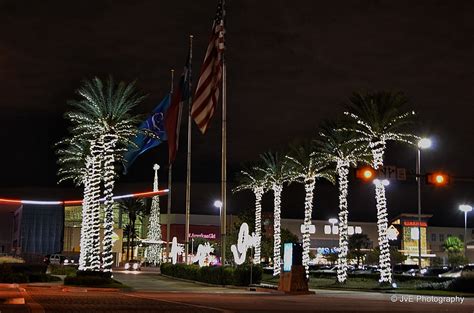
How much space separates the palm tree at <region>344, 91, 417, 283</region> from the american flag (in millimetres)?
13051

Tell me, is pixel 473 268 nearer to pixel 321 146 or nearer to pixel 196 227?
pixel 321 146

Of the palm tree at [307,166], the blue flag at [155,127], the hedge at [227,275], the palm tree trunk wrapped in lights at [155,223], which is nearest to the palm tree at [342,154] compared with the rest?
the palm tree at [307,166]

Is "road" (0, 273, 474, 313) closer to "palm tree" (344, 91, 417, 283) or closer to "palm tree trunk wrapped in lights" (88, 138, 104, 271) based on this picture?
"palm tree trunk wrapped in lights" (88, 138, 104, 271)

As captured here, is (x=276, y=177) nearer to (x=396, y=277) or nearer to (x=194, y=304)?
(x=396, y=277)

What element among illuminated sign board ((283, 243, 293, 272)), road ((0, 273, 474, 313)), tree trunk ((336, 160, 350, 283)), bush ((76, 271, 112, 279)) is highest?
tree trunk ((336, 160, 350, 283))

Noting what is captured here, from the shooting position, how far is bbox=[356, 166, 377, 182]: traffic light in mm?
30984

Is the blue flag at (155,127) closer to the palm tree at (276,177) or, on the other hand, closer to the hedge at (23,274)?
the hedge at (23,274)

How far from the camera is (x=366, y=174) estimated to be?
3109 centimetres

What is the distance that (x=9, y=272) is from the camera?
46250mm

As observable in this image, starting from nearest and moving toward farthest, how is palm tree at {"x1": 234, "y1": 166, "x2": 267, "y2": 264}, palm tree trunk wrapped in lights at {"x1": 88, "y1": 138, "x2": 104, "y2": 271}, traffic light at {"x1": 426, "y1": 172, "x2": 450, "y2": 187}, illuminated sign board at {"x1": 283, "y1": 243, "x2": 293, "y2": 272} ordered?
1. traffic light at {"x1": 426, "y1": 172, "x2": 450, "y2": 187}
2. illuminated sign board at {"x1": 283, "y1": 243, "x2": 293, "y2": 272}
3. palm tree trunk wrapped in lights at {"x1": 88, "y1": 138, "x2": 104, "y2": 271}
4. palm tree at {"x1": 234, "y1": 166, "x2": 267, "y2": 264}

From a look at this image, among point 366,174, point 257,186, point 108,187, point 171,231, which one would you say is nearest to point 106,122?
point 108,187

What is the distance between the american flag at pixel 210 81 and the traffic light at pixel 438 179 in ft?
41.6

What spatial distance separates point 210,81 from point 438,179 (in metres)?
13.8

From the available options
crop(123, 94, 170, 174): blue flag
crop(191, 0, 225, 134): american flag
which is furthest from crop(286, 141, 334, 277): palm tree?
crop(191, 0, 225, 134): american flag
